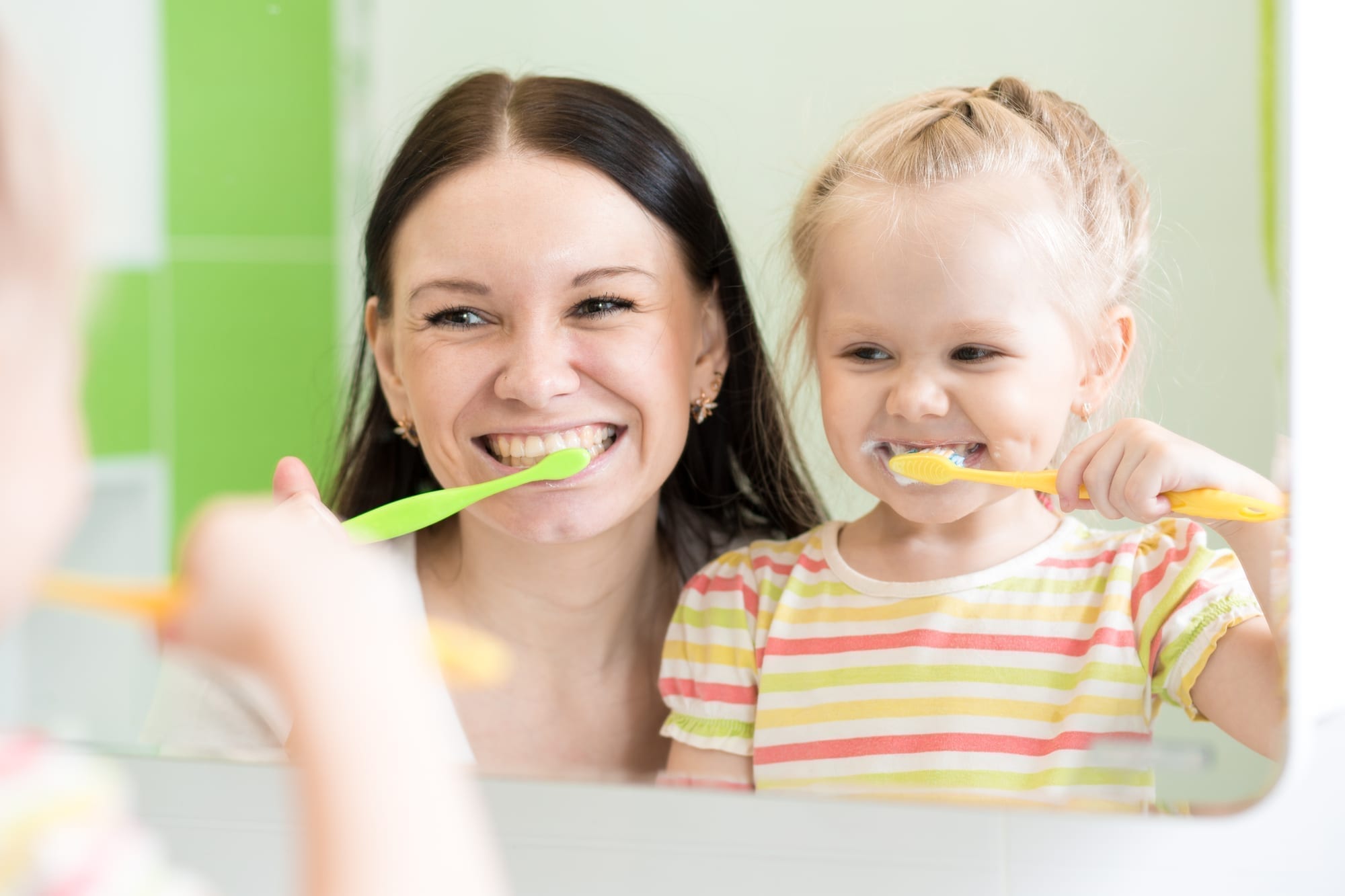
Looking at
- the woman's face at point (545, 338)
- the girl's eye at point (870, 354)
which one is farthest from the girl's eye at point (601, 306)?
the girl's eye at point (870, 354)

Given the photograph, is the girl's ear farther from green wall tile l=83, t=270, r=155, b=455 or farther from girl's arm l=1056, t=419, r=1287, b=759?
green wall tile l=83, t=270, r=155, b=455

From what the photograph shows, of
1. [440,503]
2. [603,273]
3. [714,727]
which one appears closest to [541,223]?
[603,273]

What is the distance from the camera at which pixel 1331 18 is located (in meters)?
0.52

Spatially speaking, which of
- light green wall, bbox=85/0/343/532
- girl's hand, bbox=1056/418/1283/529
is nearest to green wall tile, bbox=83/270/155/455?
light green wall, bbox=85/0/343/532

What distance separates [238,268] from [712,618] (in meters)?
0.28

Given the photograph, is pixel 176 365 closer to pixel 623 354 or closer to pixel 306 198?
pixel 306 198

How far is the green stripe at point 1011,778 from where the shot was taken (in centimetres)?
52

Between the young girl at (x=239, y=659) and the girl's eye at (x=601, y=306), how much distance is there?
199 mm

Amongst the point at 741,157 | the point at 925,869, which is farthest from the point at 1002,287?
the point at 925,869

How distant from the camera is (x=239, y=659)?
0.35 metres

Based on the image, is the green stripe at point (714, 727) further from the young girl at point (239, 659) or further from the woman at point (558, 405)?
the young girl at point (239, 659)

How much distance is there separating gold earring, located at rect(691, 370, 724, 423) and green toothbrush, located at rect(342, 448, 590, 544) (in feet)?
0.18

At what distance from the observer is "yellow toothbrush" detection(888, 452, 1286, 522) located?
1.66ft

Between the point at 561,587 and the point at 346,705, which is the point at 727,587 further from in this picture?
the point at 346,705
